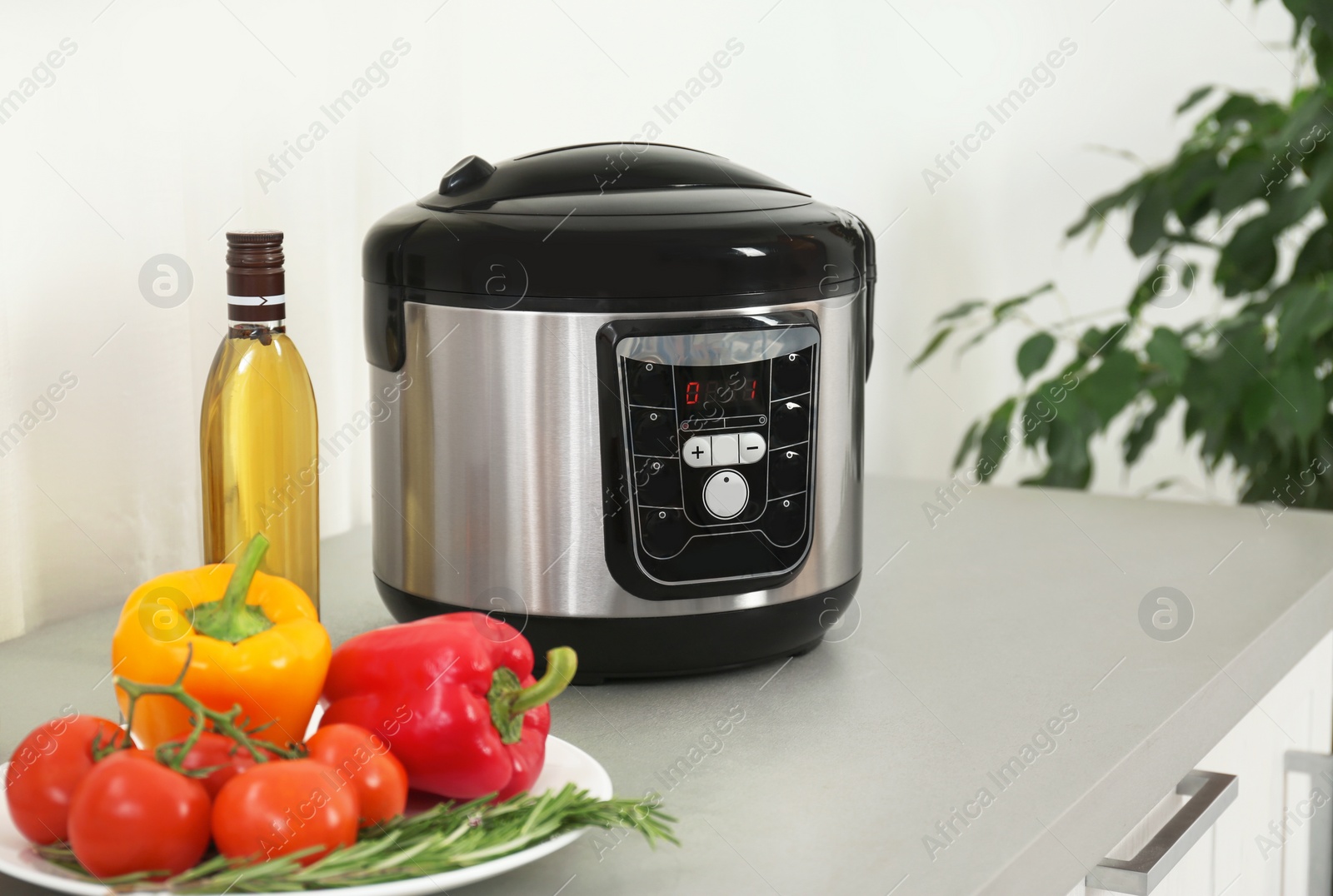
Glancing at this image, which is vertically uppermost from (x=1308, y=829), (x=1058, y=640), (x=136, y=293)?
(x=136, y=293)

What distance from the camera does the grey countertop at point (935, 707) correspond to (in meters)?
0.56

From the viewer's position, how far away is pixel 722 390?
71 centimetres

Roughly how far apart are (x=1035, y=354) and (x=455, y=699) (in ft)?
4.07

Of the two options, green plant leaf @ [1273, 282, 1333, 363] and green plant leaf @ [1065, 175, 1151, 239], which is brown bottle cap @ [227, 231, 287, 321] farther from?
green plant leaf @ [1065, 175, 1151, 239]

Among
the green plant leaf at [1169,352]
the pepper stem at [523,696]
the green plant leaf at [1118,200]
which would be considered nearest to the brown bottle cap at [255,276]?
the pepper stem at [523,696]

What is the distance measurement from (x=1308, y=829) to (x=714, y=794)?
64 cm

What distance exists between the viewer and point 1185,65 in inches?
83.7

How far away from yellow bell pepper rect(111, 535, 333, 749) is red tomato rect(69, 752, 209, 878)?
8cm

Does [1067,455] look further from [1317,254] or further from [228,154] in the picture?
[228,154]

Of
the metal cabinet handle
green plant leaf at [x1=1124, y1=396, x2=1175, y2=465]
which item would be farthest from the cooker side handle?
green plant leaf at [x1=1124, y1=396, x2=1175, y2=465]

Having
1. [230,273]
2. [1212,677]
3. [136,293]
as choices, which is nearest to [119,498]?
[136,293]

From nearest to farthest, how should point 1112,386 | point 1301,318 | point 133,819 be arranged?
point 133,819 < point 1301,318 < point 1112,386

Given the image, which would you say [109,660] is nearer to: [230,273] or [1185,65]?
[230,273]

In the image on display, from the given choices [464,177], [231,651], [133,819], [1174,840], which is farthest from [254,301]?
[1174,840]
